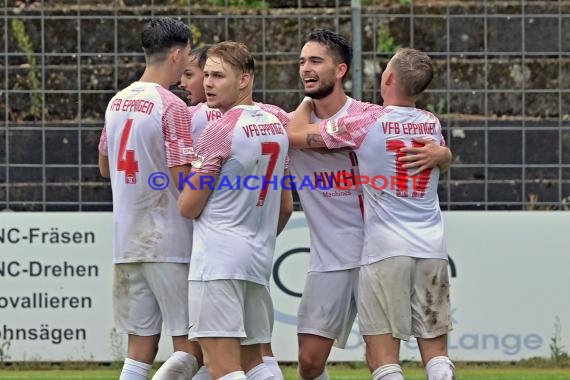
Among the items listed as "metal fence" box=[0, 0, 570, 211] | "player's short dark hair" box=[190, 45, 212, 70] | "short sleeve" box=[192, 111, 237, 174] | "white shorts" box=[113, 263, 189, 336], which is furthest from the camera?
"metal fence" box=[0, 0, 570, 211]

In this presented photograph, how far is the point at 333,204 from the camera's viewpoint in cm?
844

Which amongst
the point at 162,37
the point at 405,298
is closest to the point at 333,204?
the point at 405,298

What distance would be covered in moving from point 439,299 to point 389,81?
3.83ft

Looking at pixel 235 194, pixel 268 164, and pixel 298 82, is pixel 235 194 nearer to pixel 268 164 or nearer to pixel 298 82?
pixel 268 164

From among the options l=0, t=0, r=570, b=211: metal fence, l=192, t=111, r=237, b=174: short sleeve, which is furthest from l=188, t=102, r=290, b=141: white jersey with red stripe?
l=0, t=0, r=570, b=211: metal fence

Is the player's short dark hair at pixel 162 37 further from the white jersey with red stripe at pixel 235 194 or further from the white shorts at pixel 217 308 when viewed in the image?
the white shorts at pixel 217 308

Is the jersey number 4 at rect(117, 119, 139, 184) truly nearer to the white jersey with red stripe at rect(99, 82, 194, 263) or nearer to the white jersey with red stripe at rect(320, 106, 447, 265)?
the white jersey with red stripe at rect(99, 82, 194, 263)

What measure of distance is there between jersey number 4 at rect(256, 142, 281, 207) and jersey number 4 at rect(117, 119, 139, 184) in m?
0.71

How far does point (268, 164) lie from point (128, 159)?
A: 774 mm

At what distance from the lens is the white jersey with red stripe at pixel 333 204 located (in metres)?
8.41

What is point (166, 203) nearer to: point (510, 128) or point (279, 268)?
point (279, 268)

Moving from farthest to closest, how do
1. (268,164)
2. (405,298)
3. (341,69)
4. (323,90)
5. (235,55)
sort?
(341,69) → (323,90) → (405,298) → (235,55) → (268,164)

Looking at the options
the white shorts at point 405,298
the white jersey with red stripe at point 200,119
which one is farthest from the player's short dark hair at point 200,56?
the white shorts at point 405,298

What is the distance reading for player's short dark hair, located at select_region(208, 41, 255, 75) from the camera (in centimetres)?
775
